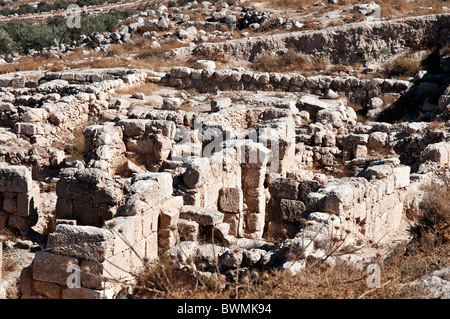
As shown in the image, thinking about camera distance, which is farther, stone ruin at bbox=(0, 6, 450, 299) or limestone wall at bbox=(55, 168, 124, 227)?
limestone wall at bbox=(55, 168, 124, 227)

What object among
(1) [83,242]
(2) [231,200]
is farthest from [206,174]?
(1) [83,242]

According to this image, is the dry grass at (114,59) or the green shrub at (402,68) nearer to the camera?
the green shrub at (402,68)

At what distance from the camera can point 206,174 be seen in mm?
10242

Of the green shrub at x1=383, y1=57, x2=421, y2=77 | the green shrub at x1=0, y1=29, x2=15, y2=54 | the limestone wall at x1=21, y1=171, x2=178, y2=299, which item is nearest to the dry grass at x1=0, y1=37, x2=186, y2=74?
the green shrub at x1=0, y1=29, x2=15, y2=54

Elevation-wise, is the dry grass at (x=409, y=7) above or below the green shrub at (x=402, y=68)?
above

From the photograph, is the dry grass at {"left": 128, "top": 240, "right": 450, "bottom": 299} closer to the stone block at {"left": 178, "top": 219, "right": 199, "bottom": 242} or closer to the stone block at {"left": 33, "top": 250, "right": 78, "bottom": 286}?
the stone block at {"left": 33, "top": 250, "right": 78, "bottom": 286}

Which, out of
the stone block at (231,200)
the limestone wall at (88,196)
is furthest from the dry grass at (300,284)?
the stone block at (231,200)

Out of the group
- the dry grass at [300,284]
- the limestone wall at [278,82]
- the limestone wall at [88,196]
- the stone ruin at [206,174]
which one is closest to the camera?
the dry grass at [300,284]

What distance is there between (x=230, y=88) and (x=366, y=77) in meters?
5.11

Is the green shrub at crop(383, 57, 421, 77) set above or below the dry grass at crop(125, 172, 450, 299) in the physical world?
below

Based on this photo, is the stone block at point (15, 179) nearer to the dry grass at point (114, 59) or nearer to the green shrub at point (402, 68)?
the dry grass at point (114, 59)

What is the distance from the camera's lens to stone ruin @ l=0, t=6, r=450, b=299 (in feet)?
25.1

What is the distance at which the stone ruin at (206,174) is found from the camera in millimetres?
7637
